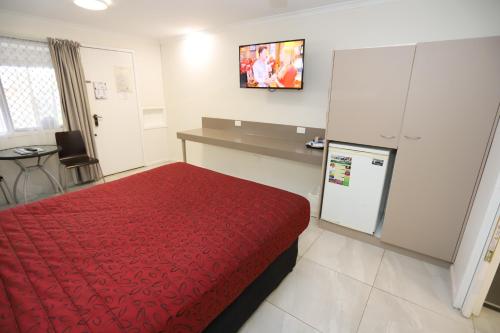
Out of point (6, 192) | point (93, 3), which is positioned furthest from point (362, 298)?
point (6, 192)

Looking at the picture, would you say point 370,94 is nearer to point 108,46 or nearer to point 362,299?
point 362,299

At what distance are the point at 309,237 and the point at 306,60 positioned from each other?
2.04 m

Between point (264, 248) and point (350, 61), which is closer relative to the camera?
point (264, 248)

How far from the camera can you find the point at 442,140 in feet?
6.08

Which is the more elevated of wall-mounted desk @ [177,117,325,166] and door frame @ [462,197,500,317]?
wall-mounted desk @ [177,117,325,166]

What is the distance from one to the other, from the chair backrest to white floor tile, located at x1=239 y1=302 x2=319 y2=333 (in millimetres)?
3402

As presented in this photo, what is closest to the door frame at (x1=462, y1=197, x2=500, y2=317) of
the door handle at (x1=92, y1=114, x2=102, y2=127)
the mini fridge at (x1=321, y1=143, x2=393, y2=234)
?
the mini fridge at (x1=321, y1=143, x2=393, y2=234)

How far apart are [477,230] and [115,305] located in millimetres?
2172

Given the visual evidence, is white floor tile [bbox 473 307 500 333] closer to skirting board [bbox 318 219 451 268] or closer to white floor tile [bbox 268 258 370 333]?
skirting board [bbox 318 219 451 268]

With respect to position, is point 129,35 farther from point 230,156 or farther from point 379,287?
point 379,287

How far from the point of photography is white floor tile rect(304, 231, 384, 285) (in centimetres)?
201

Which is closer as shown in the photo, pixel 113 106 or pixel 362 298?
pixel 362 298

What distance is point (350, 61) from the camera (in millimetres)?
2100

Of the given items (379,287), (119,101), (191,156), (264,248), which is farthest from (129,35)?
(379,287)
